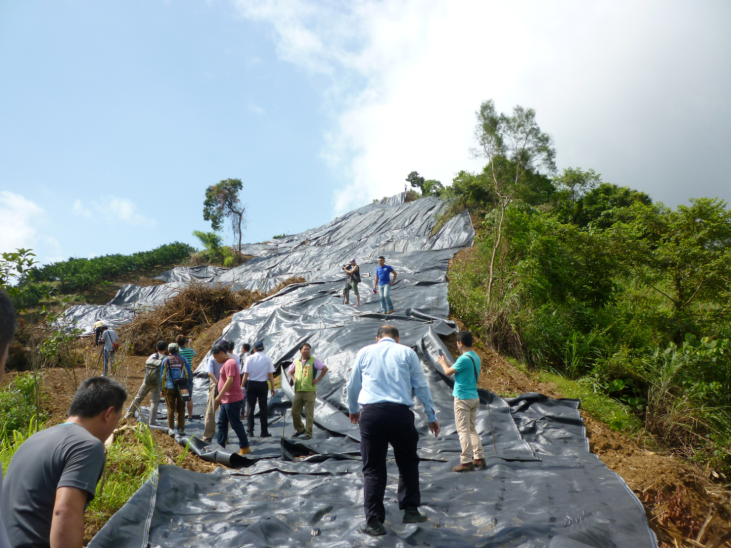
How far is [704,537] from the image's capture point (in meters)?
4.31

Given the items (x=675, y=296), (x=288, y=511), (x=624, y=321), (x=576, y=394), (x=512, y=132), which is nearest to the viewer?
(x=288, y=511)

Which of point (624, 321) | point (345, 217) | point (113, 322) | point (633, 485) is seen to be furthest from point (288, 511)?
point (345, 217)

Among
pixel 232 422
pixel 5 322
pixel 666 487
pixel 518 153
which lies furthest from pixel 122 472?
pixel 518 153

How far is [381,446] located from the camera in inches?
146

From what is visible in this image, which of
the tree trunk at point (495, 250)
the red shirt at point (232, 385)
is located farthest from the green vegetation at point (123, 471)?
the tree trunk at point (495, 250)

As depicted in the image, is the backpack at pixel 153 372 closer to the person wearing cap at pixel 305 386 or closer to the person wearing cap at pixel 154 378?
the person wearing cap at pixel 154 378

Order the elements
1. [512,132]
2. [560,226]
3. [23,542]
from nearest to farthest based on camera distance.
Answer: [23,542] → [560,226] → [512,132]

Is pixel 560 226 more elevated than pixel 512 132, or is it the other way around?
pixel 512 132

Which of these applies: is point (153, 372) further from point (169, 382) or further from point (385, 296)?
point (385, 296)

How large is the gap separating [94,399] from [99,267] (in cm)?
2723

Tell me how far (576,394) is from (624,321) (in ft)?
11.3

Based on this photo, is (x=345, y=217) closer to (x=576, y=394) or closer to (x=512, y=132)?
(x=512, y=132)

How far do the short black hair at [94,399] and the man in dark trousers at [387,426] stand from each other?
6.76 ft

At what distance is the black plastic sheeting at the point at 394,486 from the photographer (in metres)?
3.62
